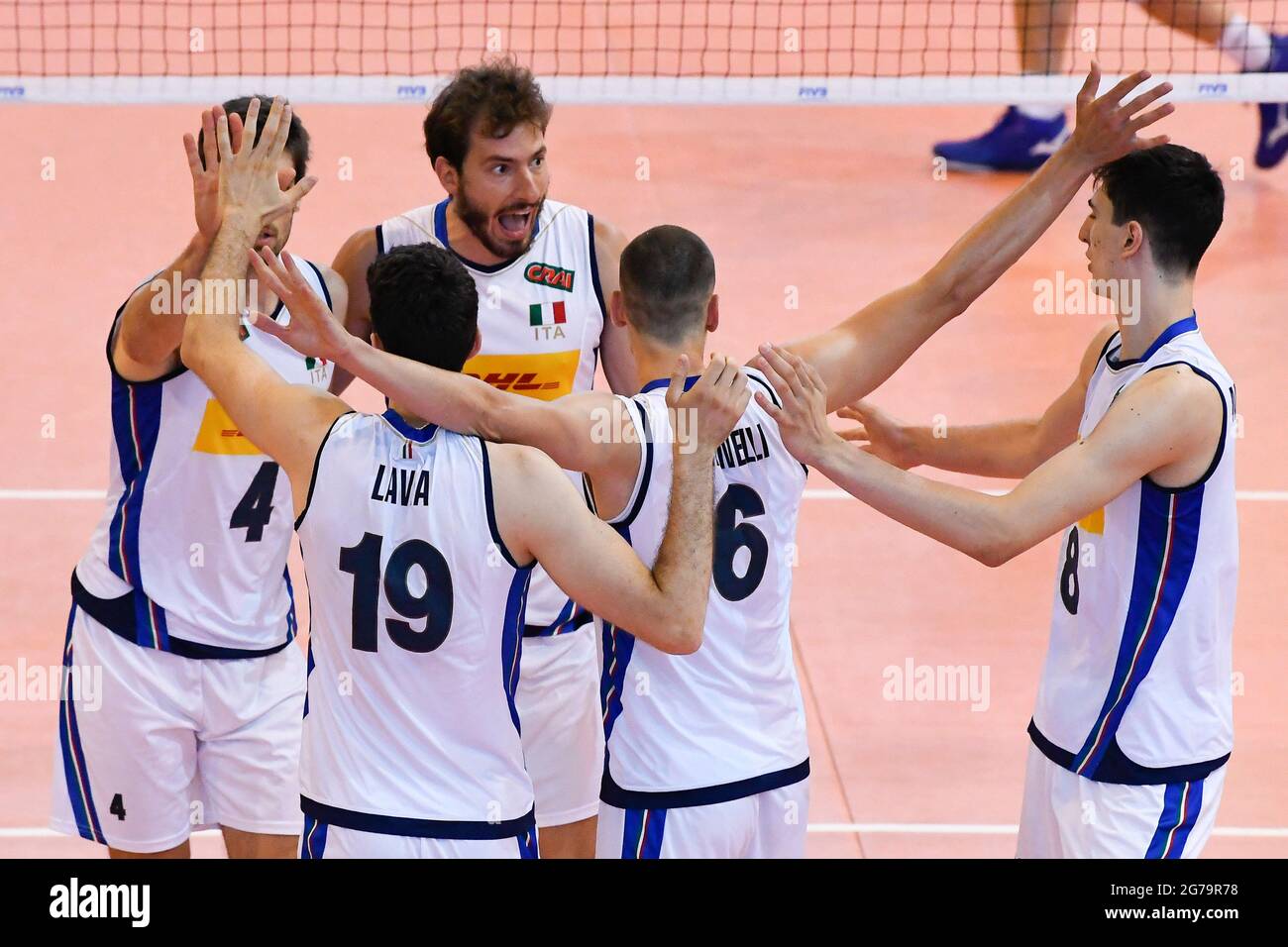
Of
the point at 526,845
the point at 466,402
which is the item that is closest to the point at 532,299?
the point at 466,402

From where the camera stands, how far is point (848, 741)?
7.66 metres

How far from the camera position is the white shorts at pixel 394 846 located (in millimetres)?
4305

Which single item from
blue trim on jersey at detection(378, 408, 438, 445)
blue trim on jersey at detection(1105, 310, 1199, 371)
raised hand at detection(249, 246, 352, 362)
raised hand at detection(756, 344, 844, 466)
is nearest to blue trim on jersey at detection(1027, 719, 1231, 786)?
blue trim on jersey at detection(1105, 310, 1199, 371)

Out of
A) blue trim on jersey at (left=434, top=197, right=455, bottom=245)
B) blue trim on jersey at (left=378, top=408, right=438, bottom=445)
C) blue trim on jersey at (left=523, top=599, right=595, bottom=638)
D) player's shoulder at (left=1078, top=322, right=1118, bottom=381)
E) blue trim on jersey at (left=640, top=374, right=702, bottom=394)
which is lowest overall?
blue trim on jersey at (left=523, top=599, right=595, bottom=638)

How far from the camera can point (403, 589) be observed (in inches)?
167

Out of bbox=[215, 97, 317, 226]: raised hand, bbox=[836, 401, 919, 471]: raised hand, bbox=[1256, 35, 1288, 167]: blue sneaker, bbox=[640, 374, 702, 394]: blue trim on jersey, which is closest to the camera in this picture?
bbox=[640, 374, 702, 394]: blue trim on jersey

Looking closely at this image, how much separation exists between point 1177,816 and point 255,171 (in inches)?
125

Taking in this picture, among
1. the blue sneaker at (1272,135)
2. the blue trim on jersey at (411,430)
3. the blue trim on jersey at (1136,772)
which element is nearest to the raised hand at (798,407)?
the blue trim on jersey at (411,430)

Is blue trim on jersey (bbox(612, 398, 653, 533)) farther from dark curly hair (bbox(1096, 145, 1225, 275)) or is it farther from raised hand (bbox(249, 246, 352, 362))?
dark curly hair (bbox(1096, 145, 1225, 275))

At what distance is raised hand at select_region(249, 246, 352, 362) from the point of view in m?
4.40

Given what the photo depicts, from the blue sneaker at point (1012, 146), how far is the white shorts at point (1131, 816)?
36.2 feet

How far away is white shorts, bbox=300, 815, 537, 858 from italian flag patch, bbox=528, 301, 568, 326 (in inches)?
84.9

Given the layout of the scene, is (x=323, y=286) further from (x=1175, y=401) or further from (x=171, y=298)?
(x=1175, y=401)
